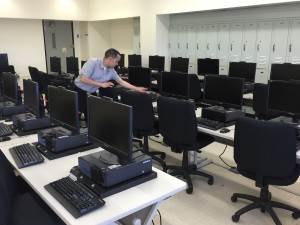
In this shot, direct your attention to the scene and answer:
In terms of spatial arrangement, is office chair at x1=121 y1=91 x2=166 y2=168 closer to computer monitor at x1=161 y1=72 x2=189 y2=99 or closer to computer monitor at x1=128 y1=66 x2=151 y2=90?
computer monitor at x1=161 y1=72 x2=189 y2=99

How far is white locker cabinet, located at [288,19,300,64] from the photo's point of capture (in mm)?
5648

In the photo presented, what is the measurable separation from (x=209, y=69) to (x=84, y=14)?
537 centimetres

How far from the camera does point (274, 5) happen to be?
19.4 ft

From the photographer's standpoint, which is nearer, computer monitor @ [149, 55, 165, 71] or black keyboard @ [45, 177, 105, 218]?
black keyboard @ [45, 177, 105, 218]

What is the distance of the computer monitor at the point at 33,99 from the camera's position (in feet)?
9.02

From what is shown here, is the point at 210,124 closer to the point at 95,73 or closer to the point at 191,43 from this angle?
the point at 95,73

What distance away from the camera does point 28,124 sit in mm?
2748

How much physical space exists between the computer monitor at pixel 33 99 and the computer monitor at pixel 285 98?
230 cm

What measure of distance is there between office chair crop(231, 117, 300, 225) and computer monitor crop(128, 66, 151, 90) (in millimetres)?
2512

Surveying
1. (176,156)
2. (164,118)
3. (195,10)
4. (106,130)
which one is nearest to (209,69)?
(195,10)

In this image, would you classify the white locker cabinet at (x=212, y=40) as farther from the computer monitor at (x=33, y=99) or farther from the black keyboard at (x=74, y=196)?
the black keyboard at (x=74, y=196)

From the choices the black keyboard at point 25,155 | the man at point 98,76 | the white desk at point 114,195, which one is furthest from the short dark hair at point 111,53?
the white desk at point 114,195

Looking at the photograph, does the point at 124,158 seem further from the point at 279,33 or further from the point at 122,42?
the point at 122,42

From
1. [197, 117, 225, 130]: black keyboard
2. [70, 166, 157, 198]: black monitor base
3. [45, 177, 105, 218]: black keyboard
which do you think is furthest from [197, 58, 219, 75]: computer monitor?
[45, 177, 105, 218]: black keyboard
